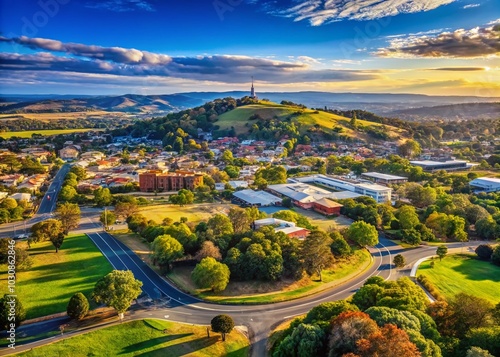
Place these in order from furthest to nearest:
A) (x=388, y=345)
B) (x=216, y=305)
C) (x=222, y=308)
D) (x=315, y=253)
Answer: (x=315, y=253) < (x=216, y=305) < (x=222, y=308) < (x=388, y=345)

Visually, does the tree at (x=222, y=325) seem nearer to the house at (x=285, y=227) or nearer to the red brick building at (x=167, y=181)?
the house at (x=285, y=227)

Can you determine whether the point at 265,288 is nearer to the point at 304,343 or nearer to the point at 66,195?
the point at 304,343

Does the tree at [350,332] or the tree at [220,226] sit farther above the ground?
the tree at [350,332]

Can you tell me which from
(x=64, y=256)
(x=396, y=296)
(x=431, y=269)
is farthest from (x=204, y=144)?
(x=396, y=296)

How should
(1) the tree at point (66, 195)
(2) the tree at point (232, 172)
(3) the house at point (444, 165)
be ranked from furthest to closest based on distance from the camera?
(3) the house at point (444, 165) → (2) the tree at point (232, 172) → (1) the tree at point (66, 195)

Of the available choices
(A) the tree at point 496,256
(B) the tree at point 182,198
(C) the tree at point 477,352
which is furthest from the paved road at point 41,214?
(A) the tree at point 496,256

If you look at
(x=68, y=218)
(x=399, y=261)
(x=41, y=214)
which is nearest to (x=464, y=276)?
(x=399, y=261)
